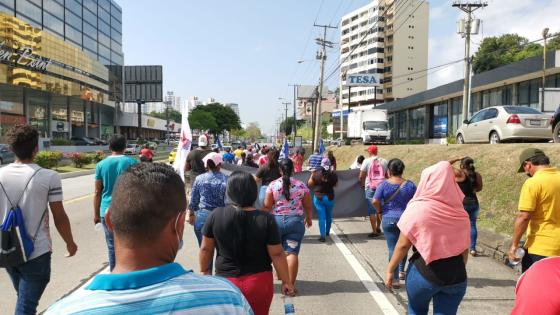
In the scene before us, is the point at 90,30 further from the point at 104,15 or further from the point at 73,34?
the point at 104,15

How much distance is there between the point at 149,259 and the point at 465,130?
1791 cm

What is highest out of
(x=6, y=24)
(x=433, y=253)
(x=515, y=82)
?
(x=6, y=24)

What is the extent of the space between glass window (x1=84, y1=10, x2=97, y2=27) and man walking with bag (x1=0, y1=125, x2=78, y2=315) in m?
81.2

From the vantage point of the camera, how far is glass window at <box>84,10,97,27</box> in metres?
76.2

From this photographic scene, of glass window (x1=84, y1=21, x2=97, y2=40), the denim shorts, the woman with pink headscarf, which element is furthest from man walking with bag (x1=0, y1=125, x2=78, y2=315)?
glass window (x1=84, y1=21, x2=97, y2=40)

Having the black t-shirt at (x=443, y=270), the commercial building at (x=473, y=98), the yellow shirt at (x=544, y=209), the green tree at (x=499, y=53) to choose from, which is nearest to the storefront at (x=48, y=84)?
the commercial building at (x=473, y=98)

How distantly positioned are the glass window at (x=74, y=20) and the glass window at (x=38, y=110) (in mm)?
17393

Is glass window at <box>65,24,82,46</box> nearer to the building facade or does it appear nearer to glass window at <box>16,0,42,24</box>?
the building facade

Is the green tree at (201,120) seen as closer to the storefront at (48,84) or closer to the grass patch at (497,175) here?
the storefront at (48,84)

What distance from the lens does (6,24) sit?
42.2 meters

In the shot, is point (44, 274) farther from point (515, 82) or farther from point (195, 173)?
point (515, 82)

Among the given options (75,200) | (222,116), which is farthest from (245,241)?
(222,116)

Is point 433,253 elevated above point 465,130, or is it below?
below

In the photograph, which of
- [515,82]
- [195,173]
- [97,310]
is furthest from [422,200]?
[515,82]
